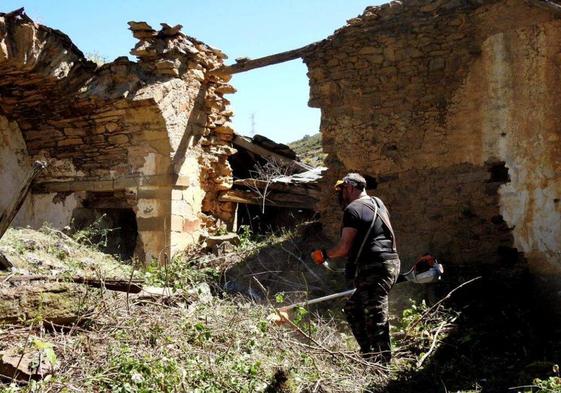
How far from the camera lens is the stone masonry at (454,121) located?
6211 mm

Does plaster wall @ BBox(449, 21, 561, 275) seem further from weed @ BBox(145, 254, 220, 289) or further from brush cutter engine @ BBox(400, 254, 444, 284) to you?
weed @ BBox(145, 254, 220, 289)

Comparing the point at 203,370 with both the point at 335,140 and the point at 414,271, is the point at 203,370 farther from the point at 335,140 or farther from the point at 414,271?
the point at 335,140

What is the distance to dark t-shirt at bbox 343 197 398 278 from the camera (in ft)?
15.5

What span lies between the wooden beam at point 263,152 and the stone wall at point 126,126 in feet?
3.37

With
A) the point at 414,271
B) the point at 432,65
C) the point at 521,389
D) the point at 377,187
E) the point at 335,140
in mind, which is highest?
the point at 432,65

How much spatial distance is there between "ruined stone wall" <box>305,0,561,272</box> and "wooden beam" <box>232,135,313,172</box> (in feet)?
8.90

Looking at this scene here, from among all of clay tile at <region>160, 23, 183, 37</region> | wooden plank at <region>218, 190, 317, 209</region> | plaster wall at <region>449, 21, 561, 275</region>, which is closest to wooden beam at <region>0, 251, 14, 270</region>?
plaster wall at <region>449, 21, 561, 275</region>

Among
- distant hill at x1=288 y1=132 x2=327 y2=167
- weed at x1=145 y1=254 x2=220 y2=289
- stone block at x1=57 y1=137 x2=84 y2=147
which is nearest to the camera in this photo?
weed at x1=145 y1=254 x2=220 y2=289

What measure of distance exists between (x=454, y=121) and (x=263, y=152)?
13.5ft

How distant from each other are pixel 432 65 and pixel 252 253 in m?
3.34

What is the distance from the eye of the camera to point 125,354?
361cm

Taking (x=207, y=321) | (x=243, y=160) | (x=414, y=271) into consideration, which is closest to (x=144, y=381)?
(x=207, y=321)

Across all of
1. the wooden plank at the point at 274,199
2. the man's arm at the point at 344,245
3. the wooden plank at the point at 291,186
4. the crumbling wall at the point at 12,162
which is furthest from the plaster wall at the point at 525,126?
the crumbling wall at the point at 12,162

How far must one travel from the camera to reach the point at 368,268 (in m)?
4.75
